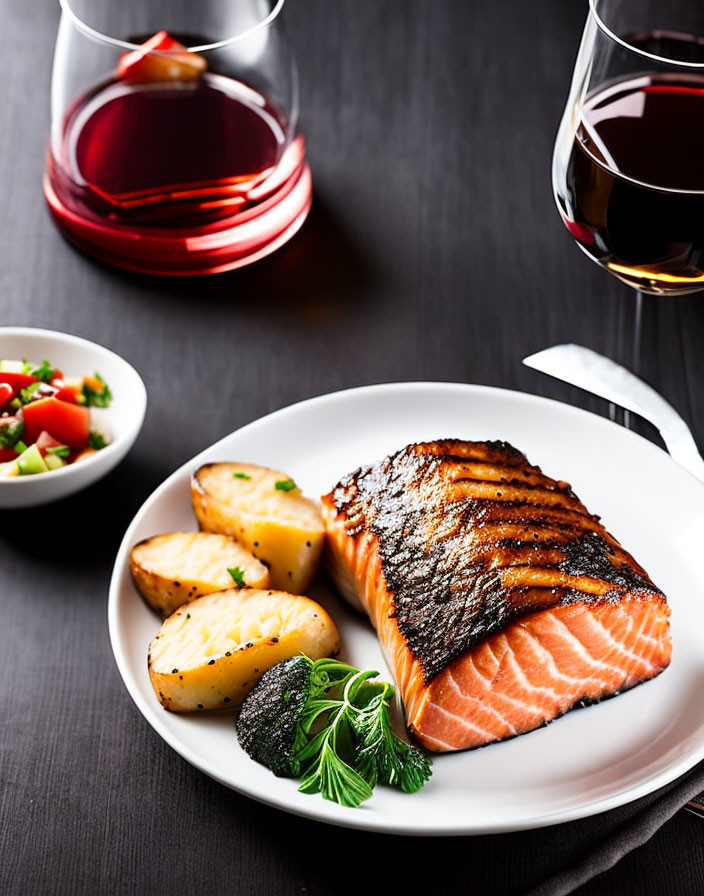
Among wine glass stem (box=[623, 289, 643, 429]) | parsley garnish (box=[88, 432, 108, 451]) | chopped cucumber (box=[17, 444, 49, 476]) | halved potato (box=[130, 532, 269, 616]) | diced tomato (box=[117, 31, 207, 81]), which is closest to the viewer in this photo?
halved potato (box=[130, 532, 269, 616])

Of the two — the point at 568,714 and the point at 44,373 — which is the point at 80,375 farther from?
the point at 568,714

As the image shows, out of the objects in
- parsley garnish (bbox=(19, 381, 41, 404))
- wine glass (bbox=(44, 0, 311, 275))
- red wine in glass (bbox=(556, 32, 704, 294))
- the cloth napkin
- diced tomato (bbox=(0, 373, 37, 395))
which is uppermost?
red wine in glass (bbox=(556, 32, 704, 294))

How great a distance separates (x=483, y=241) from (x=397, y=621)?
1282 millimetres

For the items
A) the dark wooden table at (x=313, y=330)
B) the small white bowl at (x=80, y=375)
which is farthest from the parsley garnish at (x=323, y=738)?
the small white bowl at (x=80, y=375)

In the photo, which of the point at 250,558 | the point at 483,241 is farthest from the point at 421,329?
the point at 250,558

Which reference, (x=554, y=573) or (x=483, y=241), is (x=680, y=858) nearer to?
(x=554, y=573)

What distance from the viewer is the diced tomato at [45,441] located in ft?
6.70

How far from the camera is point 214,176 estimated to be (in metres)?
2.48

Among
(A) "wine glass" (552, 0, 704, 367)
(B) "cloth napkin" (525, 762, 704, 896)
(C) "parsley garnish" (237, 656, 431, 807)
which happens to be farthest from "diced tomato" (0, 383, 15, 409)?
(B) "cloth napkin" (525, 762, 704, 896)

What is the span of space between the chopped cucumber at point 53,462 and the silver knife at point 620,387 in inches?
39.6

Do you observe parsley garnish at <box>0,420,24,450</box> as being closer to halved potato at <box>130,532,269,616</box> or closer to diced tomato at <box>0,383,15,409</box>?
diced tomato at <box>0,383,15,409</box>

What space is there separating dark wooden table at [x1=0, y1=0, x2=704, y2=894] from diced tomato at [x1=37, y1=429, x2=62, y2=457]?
130mm

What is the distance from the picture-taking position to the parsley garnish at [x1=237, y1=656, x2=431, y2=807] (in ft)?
5.13

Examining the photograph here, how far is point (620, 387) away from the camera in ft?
7.60
